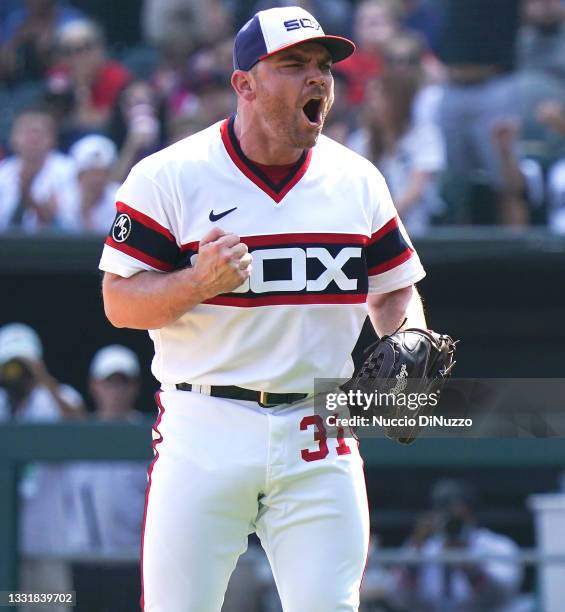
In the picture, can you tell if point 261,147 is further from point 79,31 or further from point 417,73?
point 79,31

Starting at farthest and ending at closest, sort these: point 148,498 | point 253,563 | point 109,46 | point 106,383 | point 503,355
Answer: point 109,46
point 503,355
point 106,383
point 253,563
point 148,498

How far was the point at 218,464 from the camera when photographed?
113 inches

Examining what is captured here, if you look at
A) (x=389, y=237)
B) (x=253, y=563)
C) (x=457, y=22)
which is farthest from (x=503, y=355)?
(x=389, y=237)

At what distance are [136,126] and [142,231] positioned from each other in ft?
14.5

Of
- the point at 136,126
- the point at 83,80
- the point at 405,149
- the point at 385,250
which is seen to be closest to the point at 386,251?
the point at 385,250

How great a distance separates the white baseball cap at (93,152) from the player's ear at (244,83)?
4.03m

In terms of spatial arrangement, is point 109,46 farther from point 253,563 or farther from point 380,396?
point 380,396

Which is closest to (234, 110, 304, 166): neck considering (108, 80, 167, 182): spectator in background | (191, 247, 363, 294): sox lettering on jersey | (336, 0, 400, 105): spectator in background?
(191, 247, 363, 294): sox lettering on jersey

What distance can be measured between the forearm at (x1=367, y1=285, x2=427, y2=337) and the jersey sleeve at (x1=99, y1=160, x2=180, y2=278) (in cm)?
61

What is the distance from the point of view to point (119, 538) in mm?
4898

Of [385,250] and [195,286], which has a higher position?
[385,250]

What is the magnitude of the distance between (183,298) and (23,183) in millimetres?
4372

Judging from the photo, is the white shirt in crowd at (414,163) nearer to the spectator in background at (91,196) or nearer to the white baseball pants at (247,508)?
the spectator in background at (91,196)

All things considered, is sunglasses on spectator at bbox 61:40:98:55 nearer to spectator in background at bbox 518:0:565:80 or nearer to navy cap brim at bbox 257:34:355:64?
spectator in background at bbox 518:0:565:80
